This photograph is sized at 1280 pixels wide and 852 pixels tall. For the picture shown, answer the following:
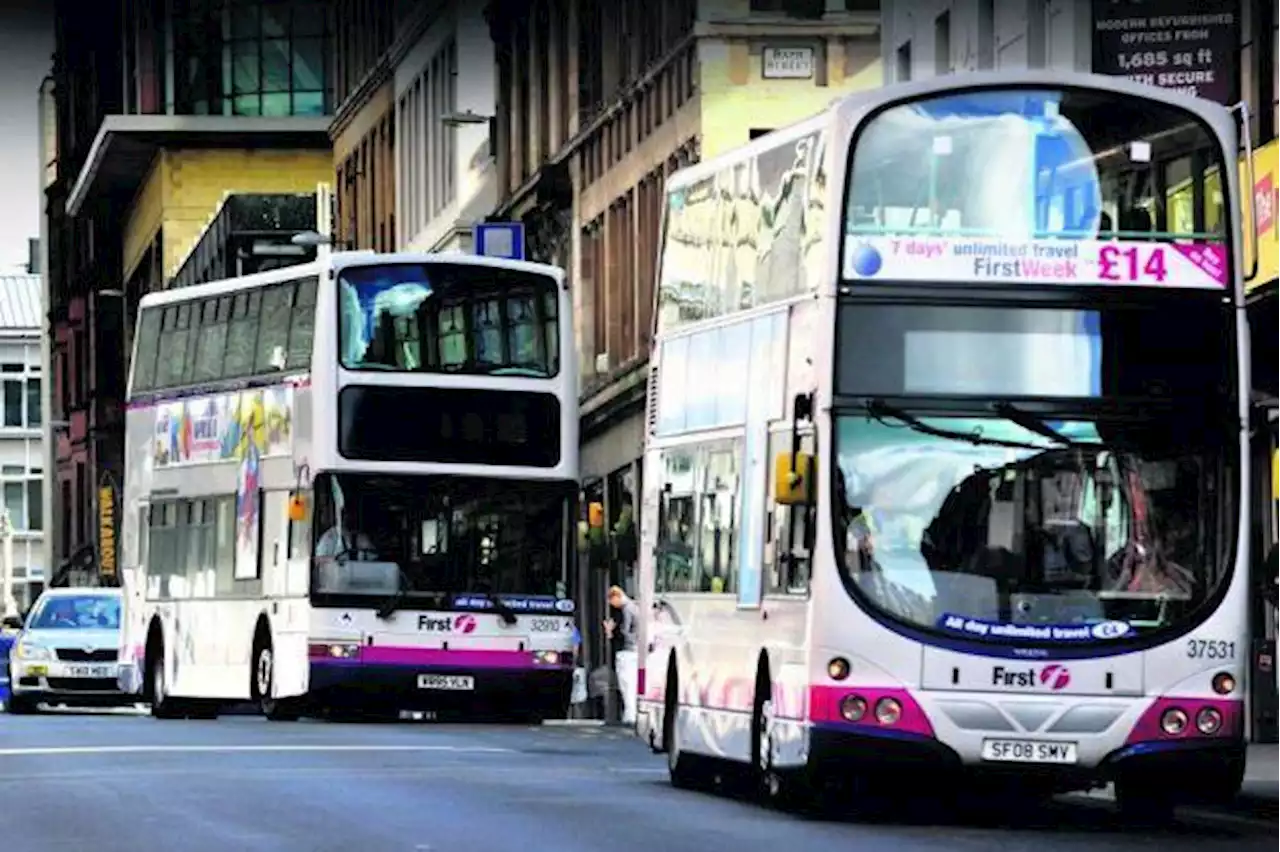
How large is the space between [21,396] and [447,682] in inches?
4273

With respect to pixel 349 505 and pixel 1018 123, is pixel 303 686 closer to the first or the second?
pixel 349 505

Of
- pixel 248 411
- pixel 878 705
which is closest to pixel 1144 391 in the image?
pixel 878 705

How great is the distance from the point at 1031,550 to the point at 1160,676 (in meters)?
0.91

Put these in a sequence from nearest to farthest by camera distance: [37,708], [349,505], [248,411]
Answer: [349,505], [248,411], [37,708]

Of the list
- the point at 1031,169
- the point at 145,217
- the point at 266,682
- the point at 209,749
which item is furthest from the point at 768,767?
the point at 145,217

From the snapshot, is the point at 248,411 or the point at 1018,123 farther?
the point at 248,411

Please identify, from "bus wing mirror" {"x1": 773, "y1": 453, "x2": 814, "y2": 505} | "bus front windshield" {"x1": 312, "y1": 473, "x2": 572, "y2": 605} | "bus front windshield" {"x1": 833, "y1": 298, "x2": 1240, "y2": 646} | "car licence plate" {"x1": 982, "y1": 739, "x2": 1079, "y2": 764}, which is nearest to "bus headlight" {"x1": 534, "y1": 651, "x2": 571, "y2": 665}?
"bus front windshield" {"x1": 312, "y1": 473, "x2": 572, "y2": 605}

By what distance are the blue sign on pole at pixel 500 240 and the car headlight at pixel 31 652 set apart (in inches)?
413

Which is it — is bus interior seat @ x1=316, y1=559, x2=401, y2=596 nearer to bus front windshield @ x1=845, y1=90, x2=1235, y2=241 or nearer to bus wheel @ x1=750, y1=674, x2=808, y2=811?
bus wheel @ x1=750, y1=674, x2=808, y2=811

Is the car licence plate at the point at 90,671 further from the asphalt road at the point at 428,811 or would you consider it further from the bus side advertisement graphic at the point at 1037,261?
the bus side advertisement graphic at the point at 1037,261

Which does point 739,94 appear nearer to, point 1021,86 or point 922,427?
point 1021,86

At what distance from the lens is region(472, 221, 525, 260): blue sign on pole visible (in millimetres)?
59500

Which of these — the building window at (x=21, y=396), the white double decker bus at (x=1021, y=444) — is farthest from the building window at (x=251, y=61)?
the white double decker bus at (x=1021, y=444)

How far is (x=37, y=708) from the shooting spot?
181ft
